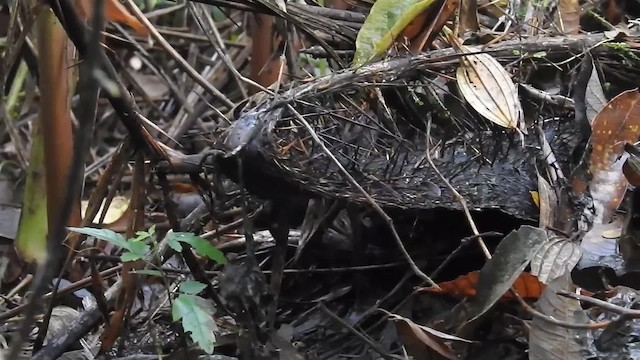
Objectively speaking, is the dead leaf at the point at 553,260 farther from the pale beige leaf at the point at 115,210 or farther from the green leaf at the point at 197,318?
the pale beige leaf at the point at 115,210

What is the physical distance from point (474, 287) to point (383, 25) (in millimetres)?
367

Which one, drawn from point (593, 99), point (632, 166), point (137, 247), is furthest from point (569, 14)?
point (137, 247)

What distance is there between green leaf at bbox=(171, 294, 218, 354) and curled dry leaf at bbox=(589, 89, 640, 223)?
0.45m

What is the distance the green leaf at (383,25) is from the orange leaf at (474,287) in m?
0.30

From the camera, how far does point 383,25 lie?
930 millimetres

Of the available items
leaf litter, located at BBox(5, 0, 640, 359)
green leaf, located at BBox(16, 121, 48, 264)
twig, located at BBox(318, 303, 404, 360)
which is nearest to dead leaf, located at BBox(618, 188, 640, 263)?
leaf litter, located at BBox(5, 0, 640, 359)

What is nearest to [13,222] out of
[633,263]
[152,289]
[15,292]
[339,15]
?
[15,292]

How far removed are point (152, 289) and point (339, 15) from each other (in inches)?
18.4

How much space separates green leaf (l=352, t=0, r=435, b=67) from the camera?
89 centimetres

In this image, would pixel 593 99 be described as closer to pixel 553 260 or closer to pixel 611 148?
pixel 611 148

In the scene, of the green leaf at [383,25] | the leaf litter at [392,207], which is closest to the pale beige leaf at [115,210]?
the leaf litter at [392,207]

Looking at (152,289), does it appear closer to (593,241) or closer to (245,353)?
(245,353)

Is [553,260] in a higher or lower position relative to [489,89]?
lower

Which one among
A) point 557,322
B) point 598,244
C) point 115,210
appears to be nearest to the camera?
point 557,322
